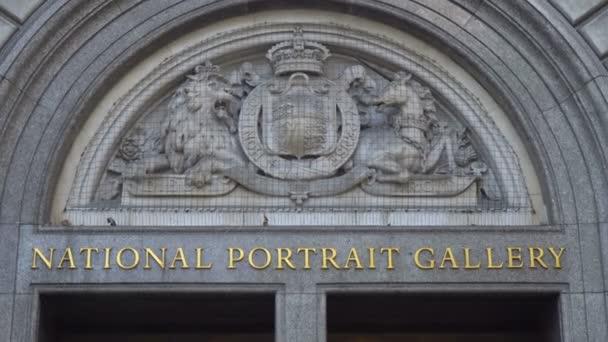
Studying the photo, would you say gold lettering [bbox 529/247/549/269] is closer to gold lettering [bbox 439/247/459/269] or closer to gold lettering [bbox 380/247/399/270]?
gold lettering [bbox 439/247/459/269]

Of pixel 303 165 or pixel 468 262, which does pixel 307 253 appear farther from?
pixel 468 262

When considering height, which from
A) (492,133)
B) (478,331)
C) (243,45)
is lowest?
(478,331)

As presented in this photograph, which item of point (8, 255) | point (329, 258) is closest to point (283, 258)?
point (329, 258)

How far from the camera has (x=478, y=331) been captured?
1730cm

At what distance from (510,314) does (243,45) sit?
491 centimetres

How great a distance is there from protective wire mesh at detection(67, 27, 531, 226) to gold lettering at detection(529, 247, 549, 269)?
73 centimetres

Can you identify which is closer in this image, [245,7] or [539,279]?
[539,279]

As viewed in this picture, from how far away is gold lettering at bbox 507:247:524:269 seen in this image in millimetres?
15352

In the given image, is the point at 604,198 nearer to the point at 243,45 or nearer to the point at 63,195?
the point at 243,45

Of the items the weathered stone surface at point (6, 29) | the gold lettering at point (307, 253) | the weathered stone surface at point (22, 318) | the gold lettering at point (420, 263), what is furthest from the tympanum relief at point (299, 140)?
the weathered stone surface at point (6, 29)

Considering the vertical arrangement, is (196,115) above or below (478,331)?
above

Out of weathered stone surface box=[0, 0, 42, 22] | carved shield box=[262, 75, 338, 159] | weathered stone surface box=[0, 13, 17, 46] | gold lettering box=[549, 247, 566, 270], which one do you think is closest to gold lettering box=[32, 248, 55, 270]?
weathered stone surface box=[0, 13, 17, 46]

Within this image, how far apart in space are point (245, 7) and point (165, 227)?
3.07 metres

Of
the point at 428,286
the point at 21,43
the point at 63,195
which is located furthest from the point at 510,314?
the point at 21,43
